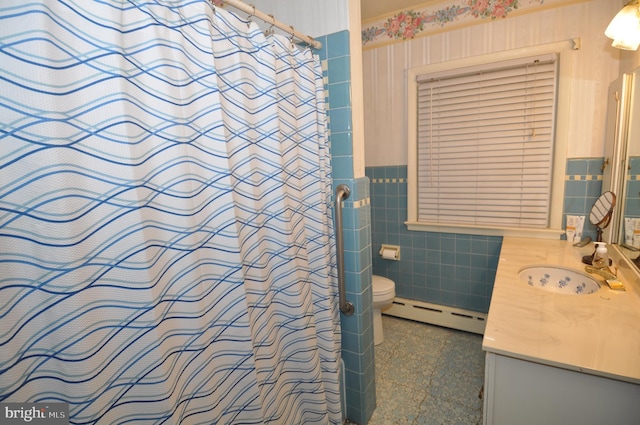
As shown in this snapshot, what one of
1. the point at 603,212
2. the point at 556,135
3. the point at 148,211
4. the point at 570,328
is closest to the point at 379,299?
the point at 570,328

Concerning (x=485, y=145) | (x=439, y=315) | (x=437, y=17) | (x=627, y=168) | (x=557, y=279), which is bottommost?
(x=439, y=315)

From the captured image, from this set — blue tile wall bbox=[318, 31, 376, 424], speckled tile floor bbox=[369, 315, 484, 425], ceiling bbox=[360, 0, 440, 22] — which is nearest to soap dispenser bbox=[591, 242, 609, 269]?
speckled tile floor bbox=[369, 315, 484, 425]

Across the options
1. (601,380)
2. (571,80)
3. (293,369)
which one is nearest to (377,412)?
(293,369)

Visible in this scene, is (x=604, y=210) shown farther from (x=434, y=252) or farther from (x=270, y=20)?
(x=270, y=20)

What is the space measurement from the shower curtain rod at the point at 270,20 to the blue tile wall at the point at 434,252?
1439 mm

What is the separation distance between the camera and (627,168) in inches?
59.6

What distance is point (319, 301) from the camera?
1.32 metres

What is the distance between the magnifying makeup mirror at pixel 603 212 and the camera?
148 cm

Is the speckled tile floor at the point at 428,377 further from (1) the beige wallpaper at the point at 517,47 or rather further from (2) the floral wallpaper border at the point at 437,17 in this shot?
(2) the floral wallpaper border at the point at 437,17

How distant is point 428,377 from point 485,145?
1.68 meters

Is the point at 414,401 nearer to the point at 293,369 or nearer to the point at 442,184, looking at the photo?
the point at 293,369

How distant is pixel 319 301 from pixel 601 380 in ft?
3.13

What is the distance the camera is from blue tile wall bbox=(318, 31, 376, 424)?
1.31 meters

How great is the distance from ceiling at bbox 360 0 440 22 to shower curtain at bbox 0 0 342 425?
1455 millimetres
